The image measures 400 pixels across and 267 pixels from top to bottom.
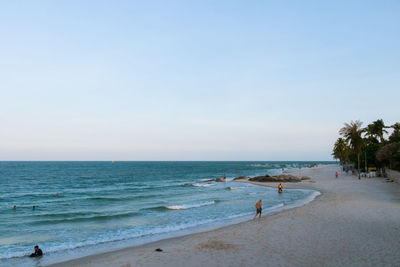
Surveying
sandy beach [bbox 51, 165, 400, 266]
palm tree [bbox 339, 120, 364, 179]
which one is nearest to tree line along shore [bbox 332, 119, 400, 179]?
palm tree [bbox 339, 120, 364, 179]

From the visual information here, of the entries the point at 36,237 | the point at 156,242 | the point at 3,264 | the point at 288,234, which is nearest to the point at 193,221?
the point at 156,242

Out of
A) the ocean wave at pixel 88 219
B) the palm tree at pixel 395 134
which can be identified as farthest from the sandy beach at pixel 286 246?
the palm tree at pixel 395 134

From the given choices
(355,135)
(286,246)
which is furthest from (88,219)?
(355,135)

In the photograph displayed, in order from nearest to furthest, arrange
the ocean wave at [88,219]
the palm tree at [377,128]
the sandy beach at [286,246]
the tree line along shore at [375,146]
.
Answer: the sandy beach at [286,246]
the ocean wave at [88,219]
the tree line along shore at [375,146]
the palm tree at [377,128]

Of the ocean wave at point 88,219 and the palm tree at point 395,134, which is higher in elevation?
Result: the palm tree at point 395,134

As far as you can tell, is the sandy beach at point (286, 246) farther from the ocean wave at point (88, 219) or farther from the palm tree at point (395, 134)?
the palm tree at point (395, 134)

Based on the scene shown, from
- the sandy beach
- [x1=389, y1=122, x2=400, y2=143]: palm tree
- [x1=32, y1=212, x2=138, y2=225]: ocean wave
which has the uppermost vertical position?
[x1=389, y1=122, x2=400, y2=143]: palm tree

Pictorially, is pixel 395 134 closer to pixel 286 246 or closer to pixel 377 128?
pixel 377 128

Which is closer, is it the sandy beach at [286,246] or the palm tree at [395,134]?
the sandy beach at [286,246]

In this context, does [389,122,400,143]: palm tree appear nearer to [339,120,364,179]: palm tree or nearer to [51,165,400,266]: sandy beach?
[339,120,364,179]: palm tree

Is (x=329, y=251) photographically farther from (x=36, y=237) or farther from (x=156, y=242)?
(x=36, y=237)

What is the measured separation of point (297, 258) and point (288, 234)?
14.7 feet

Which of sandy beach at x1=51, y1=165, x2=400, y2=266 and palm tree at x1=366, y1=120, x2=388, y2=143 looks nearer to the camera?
sandy beach at x1=51, y1=165, x2=400, y2=266

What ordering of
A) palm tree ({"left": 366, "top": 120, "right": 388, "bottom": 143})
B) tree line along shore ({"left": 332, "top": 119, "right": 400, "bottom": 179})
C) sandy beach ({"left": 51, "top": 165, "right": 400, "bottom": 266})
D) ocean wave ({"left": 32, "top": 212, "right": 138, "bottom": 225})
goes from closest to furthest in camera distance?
sandy beach ({"left": 51, "top": 165, "right": 400, "bottom": 266}) → ocean wave ({"left": 32, "top": 212, "right": 138, "bottom": 225}) → tree line along shore ({"left": 332, "top": 119, "right": 400, "bottom": 179}) → palm tree ({"left": 366, "top": 120, "right": 388, "bottom": 143})
